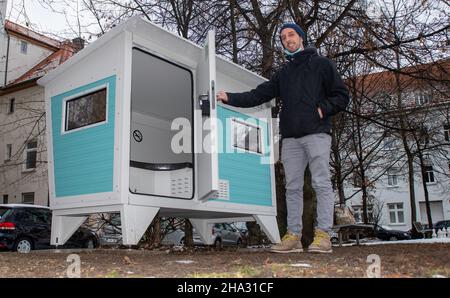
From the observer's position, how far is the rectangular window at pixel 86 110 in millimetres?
5193

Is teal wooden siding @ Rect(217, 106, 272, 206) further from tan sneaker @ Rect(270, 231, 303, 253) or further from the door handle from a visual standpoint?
tan sneaker @ Rect(270, 231, 303, 253)

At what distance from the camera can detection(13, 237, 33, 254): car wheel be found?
11.6 m

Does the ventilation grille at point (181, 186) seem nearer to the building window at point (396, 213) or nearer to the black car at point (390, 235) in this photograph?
the black car at point (390, 235)

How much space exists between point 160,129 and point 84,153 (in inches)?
88.4

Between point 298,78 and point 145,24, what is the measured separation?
1703 millimetres

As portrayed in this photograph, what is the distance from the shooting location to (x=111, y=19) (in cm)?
927

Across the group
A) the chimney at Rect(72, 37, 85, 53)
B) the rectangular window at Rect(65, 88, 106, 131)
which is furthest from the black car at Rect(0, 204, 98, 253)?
the rectangular window at Rect(65, 88, 106, 131)

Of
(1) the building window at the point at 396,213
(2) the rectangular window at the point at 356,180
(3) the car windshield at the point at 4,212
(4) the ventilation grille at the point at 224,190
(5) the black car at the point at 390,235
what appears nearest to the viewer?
(4) the ventilation grille at the point at 224,190

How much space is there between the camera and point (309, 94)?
444 cm

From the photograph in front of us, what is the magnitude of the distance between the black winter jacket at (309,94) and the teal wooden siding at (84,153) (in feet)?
5.96

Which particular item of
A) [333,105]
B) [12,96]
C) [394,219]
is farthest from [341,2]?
[394,219]

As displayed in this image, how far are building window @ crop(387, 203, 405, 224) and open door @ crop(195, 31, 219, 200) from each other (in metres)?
37.5

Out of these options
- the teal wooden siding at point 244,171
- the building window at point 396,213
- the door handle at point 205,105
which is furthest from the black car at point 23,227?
the building window at point 396,213
